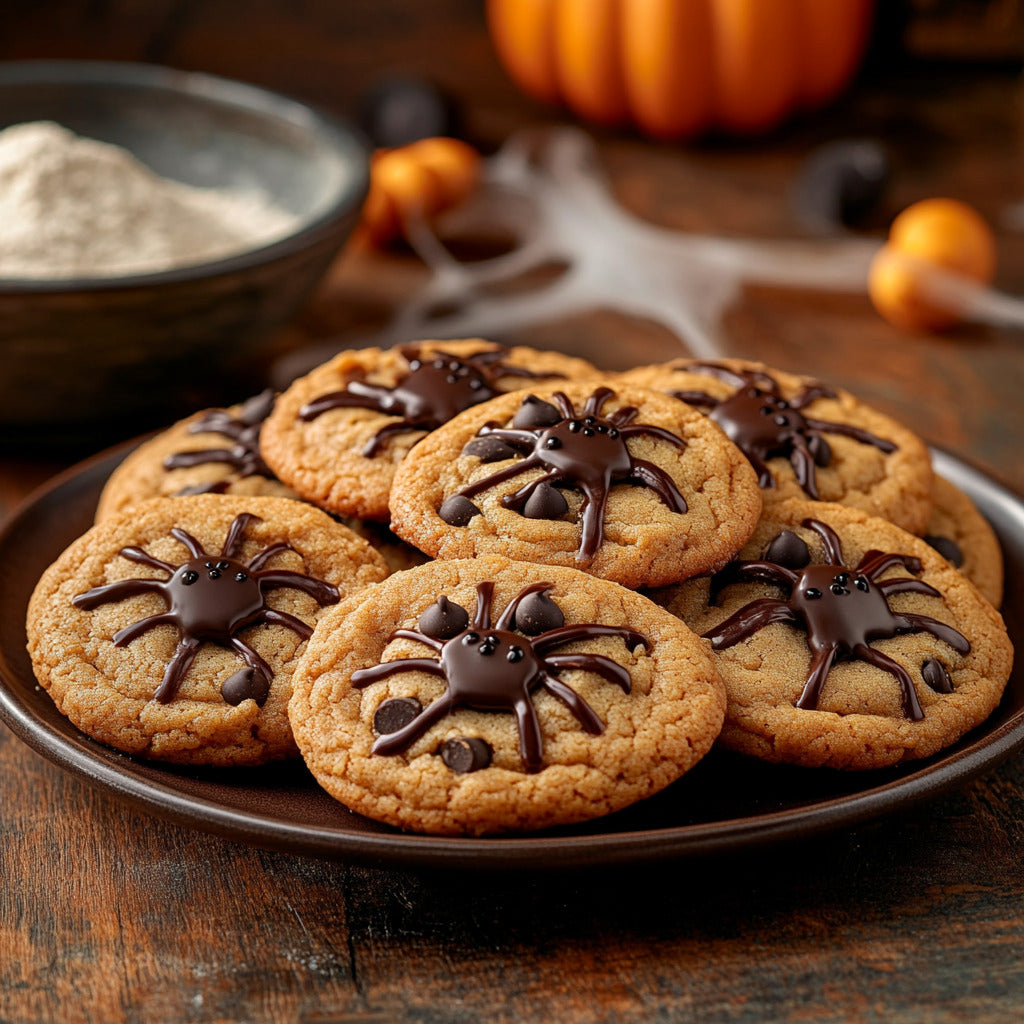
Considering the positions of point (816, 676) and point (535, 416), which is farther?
point (535, 416)

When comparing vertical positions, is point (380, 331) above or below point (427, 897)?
below

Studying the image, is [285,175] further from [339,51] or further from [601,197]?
[339,51]

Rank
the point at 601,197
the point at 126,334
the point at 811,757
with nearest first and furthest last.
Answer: the point at 811,757
the point at 126,334
the point at 601,197

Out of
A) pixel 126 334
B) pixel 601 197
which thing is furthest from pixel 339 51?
pixel 126 334

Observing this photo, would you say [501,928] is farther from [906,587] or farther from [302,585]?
[906,587]

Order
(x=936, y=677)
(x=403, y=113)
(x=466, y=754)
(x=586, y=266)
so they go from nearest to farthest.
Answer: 1. (x=466, y=754)
2. (x=936, y=677)
3. (x=586, y=266)
4. (x=403, y=113)

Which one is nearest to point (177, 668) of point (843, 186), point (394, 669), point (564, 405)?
point (394, 669)
